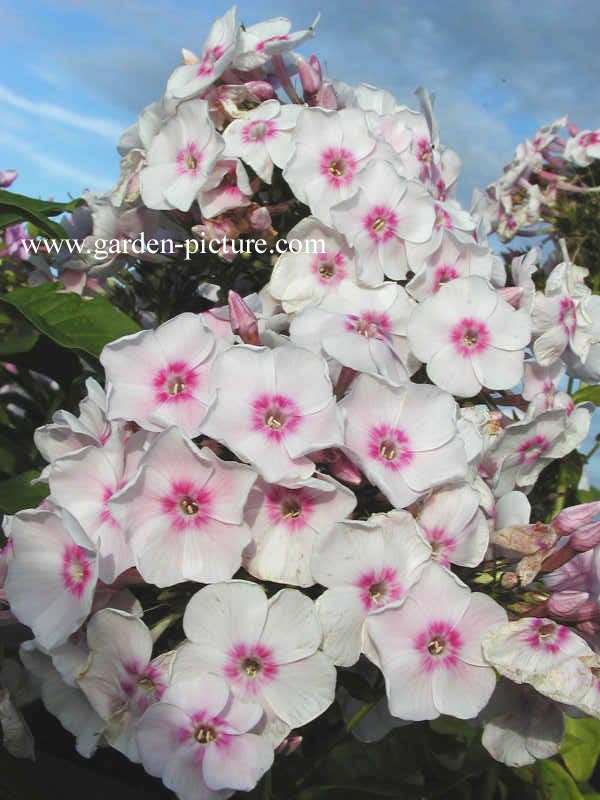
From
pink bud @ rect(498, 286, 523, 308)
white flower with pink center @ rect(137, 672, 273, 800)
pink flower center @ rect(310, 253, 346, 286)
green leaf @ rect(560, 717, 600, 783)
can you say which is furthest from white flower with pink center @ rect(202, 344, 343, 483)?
green leaf @ rect(560, 717, 600, 783)

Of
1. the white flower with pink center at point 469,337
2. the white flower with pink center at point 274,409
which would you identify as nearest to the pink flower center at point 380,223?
the white flower with pink center at point 469,337

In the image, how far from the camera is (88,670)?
2.81ft

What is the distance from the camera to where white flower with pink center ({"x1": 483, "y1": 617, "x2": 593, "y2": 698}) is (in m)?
0.83

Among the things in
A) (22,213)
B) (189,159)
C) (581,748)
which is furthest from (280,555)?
(581,748)

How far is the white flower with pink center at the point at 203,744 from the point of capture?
0.79 m

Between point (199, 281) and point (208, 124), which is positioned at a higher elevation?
point (208, 124)

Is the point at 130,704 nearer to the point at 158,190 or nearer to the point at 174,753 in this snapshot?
the point at 174,753

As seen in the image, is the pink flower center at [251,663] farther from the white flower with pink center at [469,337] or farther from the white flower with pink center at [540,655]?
the white flower with pink center at [469,337]

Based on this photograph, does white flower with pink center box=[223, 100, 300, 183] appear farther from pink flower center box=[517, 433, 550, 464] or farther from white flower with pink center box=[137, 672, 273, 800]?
white flower with pink center box=[137, 672, 273, 800]

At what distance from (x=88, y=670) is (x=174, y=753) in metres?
0.13

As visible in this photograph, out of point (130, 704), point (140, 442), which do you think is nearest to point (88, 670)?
point (130, 704)

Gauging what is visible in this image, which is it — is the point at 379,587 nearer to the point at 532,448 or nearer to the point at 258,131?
the point at 532,448

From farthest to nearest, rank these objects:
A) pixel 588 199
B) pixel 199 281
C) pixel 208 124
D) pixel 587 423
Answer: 1. pixel 588 199
2. pixel 199 281
3. pixel 587 423
4. pixel 208 124

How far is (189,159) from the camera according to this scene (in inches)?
48.5
